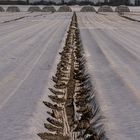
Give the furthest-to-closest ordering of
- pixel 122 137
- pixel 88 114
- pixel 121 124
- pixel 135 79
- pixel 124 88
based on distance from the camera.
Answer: pixel 135 79 → pixel 124 88 → pixel 88 114 → pixel 121 124 → pixel 122 137

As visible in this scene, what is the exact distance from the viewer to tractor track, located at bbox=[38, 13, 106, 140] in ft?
17.2

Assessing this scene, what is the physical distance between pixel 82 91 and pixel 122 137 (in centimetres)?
287

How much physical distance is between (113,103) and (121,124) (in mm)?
1140

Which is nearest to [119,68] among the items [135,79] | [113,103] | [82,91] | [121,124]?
[135,79]

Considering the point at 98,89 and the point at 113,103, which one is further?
the point at 98,89

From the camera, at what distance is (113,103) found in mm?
6535

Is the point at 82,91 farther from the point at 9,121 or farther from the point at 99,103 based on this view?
the point at 9,121

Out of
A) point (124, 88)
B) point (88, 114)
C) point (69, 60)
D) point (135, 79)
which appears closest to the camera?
point (88, 114)

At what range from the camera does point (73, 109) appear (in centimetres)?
647

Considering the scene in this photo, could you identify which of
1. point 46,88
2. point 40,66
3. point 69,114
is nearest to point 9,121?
point 69,114

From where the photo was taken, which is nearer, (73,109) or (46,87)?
(73,109)

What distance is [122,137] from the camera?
489 centimetres

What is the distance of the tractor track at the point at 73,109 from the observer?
17.2ft

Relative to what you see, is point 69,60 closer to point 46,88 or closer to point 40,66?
point 40,66
